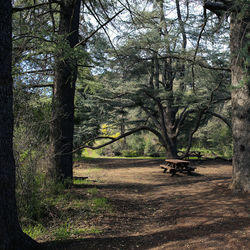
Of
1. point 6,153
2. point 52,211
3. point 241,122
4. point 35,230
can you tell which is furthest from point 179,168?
point 6,153

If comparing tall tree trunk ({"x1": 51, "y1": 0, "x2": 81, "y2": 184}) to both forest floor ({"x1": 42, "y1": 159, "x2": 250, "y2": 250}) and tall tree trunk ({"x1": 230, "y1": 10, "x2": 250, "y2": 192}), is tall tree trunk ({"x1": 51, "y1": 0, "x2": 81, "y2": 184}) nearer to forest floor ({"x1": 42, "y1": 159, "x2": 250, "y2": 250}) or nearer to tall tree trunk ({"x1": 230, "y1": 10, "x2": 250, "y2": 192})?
forest floor ({"x1": 42, "y1": 159, "x2": 250, "y2": 250})

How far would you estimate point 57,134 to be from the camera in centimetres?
656

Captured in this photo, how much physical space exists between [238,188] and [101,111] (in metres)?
10.2

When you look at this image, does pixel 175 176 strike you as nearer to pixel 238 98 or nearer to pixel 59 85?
pixel 238 98

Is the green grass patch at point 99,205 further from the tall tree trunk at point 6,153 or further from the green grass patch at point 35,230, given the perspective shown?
the tall tree trunk at point 6,153

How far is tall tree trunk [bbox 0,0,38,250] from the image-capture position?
2.77 meters

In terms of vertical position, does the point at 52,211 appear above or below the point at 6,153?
below

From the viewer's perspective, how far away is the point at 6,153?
2.84m

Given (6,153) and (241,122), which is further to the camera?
(241,122)

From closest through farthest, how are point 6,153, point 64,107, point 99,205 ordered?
1. point 6,153
2. point 99,205
3. point 64,107

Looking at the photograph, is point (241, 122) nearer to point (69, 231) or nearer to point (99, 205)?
point (99, 205)

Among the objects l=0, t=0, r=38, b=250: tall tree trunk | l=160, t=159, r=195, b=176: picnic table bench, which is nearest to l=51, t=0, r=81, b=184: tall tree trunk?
l=0, t=0, r=38, b=250: tall tree trunk

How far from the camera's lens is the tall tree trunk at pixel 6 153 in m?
2.77

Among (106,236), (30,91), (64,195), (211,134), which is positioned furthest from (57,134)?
(211,134)
